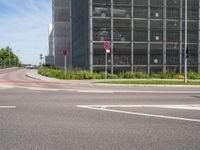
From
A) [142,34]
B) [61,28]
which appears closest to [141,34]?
[142,34]

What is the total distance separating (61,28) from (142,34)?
3434cm

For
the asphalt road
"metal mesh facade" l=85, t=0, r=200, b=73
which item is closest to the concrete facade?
"metal mesh facade" l=85, t=0, r=200, b=73

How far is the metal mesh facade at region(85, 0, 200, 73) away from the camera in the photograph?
33.6 meters

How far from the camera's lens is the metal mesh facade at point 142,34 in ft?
110

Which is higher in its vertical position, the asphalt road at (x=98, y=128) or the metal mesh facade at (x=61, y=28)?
the metal mesh facade at (x=61, y=28)

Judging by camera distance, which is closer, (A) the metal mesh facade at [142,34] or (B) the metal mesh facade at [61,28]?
(A) the metal mesh facade at [142,34]

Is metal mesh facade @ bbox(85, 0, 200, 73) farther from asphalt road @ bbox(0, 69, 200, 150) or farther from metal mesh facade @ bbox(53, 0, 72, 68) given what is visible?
metal mesh facade @ bbox(53, 0, 72, 68)

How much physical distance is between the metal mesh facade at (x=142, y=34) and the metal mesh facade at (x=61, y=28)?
29.9 meters

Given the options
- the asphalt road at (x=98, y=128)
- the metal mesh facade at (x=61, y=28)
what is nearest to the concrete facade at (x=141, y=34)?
the asphalt road at (x=98, y=128)

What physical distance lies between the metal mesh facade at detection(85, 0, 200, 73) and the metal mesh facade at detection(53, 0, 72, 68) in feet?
98.0

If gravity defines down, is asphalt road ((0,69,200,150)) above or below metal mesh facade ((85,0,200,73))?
below

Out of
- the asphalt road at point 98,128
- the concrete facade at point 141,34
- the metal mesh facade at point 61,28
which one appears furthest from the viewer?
the metal mesh facade at point 61,28

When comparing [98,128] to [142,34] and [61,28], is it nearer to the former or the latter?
[142,34]

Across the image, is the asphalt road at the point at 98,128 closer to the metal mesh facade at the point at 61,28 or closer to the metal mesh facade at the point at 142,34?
the metal mesh facade at the point at 142,34
